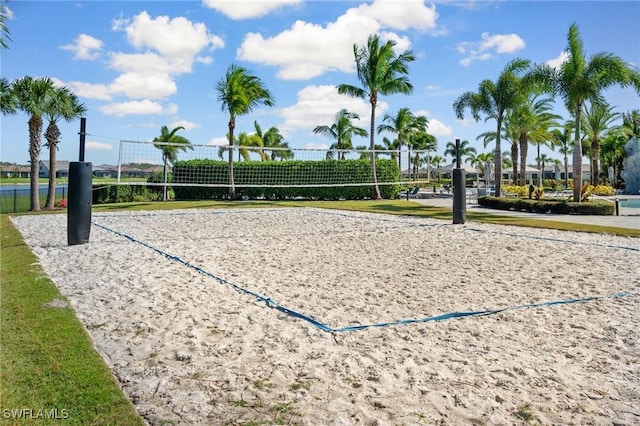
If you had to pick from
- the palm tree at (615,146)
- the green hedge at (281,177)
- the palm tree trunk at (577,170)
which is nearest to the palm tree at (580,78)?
the palm tree trunk at (577,170)

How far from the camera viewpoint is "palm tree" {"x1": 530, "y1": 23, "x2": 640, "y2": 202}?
1517cm

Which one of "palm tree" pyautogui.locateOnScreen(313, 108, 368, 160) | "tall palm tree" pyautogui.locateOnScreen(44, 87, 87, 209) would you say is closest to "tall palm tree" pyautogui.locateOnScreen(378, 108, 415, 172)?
"palm tree" pyautogui.locateOnScreen(313, 108, 368, 160)

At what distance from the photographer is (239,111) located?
21.3 meters

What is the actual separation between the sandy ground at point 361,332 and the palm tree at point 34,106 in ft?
35.9

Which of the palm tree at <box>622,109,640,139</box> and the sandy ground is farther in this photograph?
the palm tree at <box>622,109,640,139</box>

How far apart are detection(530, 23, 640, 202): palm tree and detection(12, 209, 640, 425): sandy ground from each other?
9383 mm

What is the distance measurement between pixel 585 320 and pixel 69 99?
18.2m

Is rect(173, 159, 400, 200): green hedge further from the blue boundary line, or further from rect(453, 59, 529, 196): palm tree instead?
the blue boundary line

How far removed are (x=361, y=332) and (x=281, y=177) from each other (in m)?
20.9

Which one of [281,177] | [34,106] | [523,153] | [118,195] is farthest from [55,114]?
[523,153]

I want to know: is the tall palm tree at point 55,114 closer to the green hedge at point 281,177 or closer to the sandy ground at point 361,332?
the green hedge at point 281,177

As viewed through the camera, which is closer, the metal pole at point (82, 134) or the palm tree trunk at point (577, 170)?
the metal pole at point (82, 134)

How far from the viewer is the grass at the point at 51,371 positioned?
2428 millimetres

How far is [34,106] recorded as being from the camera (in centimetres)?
1698
